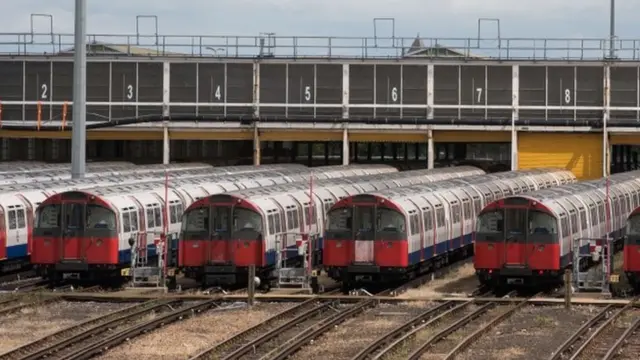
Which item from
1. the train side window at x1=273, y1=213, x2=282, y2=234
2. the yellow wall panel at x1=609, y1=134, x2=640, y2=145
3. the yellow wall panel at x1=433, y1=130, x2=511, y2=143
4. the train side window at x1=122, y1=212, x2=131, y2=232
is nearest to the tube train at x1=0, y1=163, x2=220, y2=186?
the train side window at x1=122, y1=212, x2=131, y2=232

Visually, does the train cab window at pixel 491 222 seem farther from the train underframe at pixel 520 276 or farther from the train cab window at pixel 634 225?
the train cab window at pixel 634 225

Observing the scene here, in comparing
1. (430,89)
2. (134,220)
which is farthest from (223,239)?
(430,89)

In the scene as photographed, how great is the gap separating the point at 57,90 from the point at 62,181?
25.0 meters

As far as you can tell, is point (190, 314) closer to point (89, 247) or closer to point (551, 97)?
point (89, 247)

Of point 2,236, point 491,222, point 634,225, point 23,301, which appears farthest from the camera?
point 2,236

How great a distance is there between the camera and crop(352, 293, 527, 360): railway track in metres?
22.9

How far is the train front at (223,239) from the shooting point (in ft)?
106

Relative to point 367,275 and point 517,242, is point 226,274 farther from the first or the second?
point 517,242

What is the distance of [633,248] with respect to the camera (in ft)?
100

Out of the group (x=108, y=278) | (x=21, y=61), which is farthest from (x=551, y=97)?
(x=108, y=278)

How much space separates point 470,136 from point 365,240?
104 ft

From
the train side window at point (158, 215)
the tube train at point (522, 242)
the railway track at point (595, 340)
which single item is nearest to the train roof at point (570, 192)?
the tube train at point (522, 242)

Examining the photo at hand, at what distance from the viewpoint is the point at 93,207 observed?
32938mm

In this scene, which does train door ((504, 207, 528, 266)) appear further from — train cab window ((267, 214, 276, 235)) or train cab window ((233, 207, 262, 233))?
train cab window ((233, 207, 262, 233))
